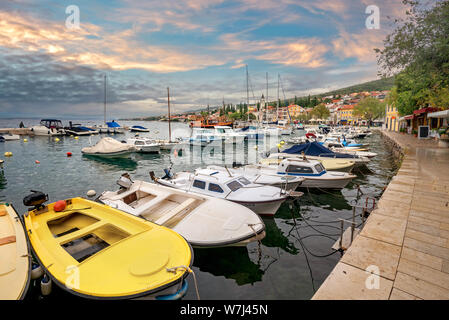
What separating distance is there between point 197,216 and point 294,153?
15.2m

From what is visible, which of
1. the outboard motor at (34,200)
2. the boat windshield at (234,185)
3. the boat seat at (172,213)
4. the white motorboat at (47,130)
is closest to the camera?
the outboard motor at (34,200)

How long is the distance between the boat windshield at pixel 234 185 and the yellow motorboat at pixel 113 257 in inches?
188

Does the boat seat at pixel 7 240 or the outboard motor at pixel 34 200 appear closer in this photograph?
the boat seat at pixel 7 240

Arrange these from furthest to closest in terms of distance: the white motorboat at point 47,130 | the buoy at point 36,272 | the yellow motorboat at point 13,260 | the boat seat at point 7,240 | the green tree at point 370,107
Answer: the green tree at point 370,107
the white motorboat at point 47,130
the boat seat at point 7,240
the buoy at point 36,272
the yellow motorboat at point 13,260

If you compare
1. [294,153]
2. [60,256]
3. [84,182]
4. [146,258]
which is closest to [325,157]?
[294,153]

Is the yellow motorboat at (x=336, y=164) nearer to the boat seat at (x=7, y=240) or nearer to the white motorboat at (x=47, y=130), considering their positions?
the boat seat at (x=7, y=240)

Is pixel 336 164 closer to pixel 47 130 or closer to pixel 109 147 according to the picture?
pixel 109 147

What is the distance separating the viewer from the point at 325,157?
19781mm

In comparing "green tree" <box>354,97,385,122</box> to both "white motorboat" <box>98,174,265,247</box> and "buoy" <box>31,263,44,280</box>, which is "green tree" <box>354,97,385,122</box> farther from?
"buoy" <box>31,263,44,280</box>

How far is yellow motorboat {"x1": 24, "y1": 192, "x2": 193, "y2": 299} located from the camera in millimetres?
4539

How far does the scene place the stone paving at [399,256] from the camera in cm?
458

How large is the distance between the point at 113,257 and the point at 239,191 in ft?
21.5

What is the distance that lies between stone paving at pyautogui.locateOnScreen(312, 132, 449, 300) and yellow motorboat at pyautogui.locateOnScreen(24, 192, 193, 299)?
318cm

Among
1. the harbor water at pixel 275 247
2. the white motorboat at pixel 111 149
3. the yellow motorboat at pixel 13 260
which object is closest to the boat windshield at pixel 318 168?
the harbor water at pixel 275 247
